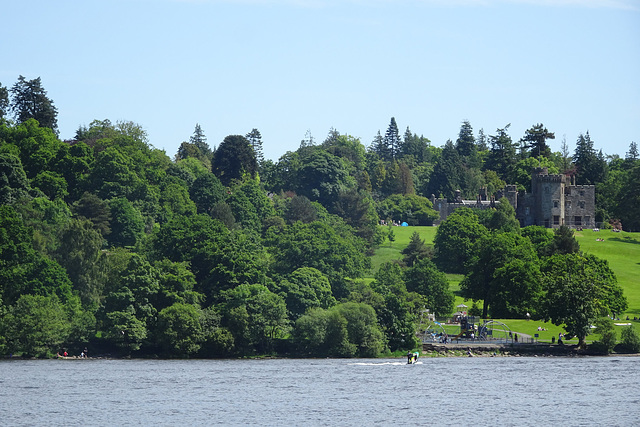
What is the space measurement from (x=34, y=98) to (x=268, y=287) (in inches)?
3369

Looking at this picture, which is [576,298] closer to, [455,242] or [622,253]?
[455,242]

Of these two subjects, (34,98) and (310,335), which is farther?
(34,98)

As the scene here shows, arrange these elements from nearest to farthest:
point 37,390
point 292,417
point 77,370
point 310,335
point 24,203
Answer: point 292,417
point 37,390
point 77,370
point 310,335
point 24,203

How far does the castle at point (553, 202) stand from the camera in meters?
185

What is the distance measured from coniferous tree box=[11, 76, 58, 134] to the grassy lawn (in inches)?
2239

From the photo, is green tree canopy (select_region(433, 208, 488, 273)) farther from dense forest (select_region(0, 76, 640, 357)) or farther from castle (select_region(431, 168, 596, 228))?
castle (select_region(431, 168, 596, 228))

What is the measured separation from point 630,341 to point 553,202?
77.7 m

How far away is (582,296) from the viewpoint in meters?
108

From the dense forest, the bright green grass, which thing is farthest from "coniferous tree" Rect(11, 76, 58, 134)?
the bright green grass

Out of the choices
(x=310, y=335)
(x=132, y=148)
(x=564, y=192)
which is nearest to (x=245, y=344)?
(x=310, y=335)

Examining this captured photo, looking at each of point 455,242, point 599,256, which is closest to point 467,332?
point 455,242

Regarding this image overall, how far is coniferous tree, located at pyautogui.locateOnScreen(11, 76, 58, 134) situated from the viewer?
187 meters

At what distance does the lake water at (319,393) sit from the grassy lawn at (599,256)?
54.5 feet

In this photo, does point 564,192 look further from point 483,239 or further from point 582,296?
point 582,296
